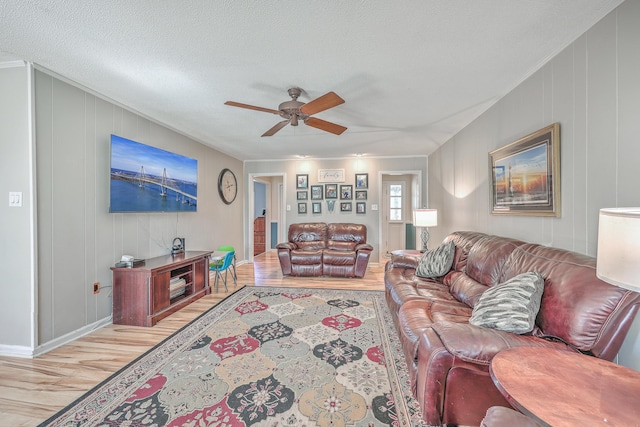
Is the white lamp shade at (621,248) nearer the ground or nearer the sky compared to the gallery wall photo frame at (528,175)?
nearer the ground

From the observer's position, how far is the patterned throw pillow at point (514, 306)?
1381 mm

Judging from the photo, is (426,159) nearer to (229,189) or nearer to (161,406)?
(229,189)

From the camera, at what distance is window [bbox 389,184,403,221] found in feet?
22.4

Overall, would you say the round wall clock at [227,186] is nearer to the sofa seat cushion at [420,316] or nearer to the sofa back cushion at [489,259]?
the sofa seat cushion at [420,316]

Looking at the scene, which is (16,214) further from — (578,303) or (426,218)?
(426,218)

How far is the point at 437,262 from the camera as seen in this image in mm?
2809

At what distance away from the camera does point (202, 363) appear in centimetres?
202

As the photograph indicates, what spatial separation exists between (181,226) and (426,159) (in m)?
4.89

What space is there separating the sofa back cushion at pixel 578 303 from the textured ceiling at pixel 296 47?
1.51m

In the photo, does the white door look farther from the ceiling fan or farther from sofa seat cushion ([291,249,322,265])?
the ceiling fan

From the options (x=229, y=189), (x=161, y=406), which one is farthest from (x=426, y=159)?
(x=161, y=406)

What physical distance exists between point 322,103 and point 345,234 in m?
3.48

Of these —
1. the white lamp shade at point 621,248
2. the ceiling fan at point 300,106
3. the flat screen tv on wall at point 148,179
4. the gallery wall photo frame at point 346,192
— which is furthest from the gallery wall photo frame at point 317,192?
the white lamp shade at point 621,248

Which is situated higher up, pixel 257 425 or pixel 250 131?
pixel 250 131
